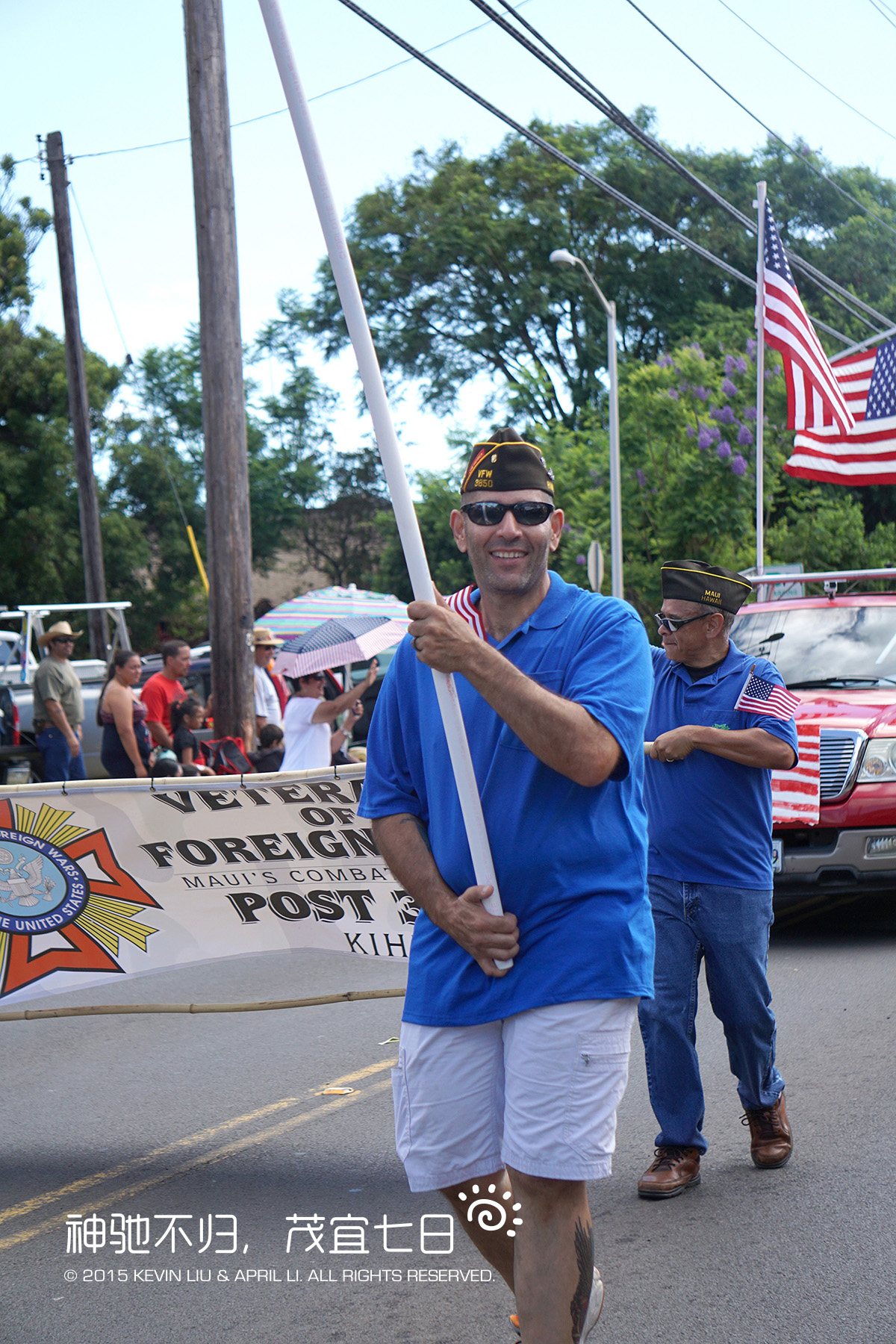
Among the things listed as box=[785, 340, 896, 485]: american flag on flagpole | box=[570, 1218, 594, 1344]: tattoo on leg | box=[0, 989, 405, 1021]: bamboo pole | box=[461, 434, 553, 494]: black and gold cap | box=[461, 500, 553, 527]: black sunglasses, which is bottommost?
box=[0, 989, 405, 1021]: bamboo pole

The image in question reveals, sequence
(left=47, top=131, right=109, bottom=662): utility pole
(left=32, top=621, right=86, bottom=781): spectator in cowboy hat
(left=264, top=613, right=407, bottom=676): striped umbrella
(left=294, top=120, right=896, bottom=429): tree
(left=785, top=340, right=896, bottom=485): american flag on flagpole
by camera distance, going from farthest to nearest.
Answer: (left=294, top=120, right=896, bottom=429): tree → (left=47, top=131, right=109, bottom=662): utility pole → (left=32, top=621, right=86, bottom=781): spectator in cowboy hat → (left=785, top=340, right=896, bottom=485): american flag on flagpole → (left=264, top=613, right=407, bottom=676): striped umbrella

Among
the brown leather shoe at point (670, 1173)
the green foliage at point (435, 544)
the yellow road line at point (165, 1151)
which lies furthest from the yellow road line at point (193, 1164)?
the green foliage at point (435, 544)

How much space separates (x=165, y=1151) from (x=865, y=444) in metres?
11.5

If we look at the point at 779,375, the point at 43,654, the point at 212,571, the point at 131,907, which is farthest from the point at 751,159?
the point at 131,907

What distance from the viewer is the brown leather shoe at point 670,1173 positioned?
4.37m

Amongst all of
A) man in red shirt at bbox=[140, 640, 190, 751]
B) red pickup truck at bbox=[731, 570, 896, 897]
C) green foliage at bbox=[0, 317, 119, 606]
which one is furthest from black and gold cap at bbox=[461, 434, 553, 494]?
green foliage at bbox=[0, 317, 119, 606]

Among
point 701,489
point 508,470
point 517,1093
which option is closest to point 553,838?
point 517,1093

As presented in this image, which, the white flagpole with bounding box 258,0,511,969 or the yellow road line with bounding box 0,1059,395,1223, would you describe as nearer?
the white flagpole with bounding box 258,0,511,969

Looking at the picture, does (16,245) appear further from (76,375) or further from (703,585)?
(703,585)

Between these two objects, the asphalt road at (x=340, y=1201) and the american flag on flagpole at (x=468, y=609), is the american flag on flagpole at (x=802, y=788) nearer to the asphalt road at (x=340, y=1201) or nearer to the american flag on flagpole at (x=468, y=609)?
the asphalt road at (x=340, y=1201)

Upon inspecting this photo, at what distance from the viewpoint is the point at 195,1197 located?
14.8 ft

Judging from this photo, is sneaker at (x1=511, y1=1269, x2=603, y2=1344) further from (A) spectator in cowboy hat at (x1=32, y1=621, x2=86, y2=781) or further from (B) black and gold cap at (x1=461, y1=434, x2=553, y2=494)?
(A) spectator in cowboy hat at (x1=32, y1=621, x2=86, y2=781)

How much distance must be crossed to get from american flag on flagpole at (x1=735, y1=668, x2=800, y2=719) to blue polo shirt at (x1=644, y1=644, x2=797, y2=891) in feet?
0.06

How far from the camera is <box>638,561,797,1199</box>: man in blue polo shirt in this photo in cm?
442
